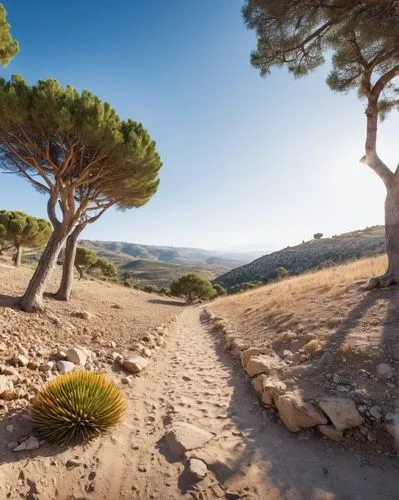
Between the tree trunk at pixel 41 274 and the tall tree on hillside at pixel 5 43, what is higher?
the tall tree on hillside at pixel 5 43

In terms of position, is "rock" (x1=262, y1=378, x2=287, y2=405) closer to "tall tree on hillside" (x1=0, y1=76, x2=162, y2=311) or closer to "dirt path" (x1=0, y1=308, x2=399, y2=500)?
"dirt path" (x1=0, y1=308, x2=399, y2=500)

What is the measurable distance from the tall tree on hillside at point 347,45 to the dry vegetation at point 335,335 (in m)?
1.35

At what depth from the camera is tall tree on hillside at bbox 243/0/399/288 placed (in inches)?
296

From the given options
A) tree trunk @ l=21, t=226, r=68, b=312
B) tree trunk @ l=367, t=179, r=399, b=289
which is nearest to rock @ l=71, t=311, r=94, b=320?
tree trunk @ l=21, t=226, r=68, b=312

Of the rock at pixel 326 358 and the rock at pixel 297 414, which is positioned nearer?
the rock at pixel 297 414

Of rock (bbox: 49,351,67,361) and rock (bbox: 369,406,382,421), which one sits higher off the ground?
rock (bbox: 369,406,382,421)

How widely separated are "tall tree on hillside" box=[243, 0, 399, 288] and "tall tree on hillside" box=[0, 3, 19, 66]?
7.11m

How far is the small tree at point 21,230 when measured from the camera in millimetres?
25297

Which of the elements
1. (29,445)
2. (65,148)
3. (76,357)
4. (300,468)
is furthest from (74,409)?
(65,148)

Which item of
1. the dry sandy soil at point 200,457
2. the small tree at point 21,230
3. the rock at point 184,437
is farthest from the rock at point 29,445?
the small tree at point 21,230

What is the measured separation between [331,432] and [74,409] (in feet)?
10.9

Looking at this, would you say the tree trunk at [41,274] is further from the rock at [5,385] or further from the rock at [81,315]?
the rock at [5,385]

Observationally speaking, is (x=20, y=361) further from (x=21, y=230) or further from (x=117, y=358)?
(x=21, y=230)

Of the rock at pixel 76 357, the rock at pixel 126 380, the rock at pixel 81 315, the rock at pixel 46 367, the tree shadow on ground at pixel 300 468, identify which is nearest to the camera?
the tree shadow on ground at pixel 300 468
